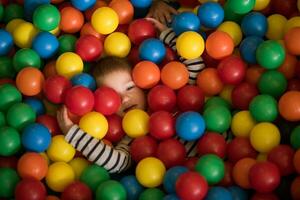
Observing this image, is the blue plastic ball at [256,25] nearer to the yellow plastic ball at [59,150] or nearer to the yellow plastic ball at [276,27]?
the yellow plastic ball at [276,27]

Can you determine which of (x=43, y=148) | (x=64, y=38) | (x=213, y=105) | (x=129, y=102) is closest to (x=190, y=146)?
(x=213, y=105)

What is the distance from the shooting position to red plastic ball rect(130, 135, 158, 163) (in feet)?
4.30

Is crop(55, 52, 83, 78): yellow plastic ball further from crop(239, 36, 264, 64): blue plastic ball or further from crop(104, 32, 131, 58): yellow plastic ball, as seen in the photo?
crop(239, 36, 264, 64): blue plastic ball

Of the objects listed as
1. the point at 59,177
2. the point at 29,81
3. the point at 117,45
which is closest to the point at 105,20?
the point at 117,45

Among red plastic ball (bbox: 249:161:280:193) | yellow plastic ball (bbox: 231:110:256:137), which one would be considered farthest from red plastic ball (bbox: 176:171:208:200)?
yellow plastic ball (bbox: 231:110:256:137)

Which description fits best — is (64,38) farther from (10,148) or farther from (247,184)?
(247,184)

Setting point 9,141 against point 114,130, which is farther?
point 114,130

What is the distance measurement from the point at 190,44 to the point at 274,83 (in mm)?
264

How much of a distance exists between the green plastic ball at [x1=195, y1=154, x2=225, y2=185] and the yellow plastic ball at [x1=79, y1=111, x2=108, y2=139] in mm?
295

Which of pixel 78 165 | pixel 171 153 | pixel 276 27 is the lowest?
pixel 78 165

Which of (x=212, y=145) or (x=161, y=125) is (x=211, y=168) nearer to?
(x=212, y=145)

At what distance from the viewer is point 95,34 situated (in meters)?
1.56

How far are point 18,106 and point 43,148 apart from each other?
14 centimetres

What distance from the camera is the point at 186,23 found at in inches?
58.0
